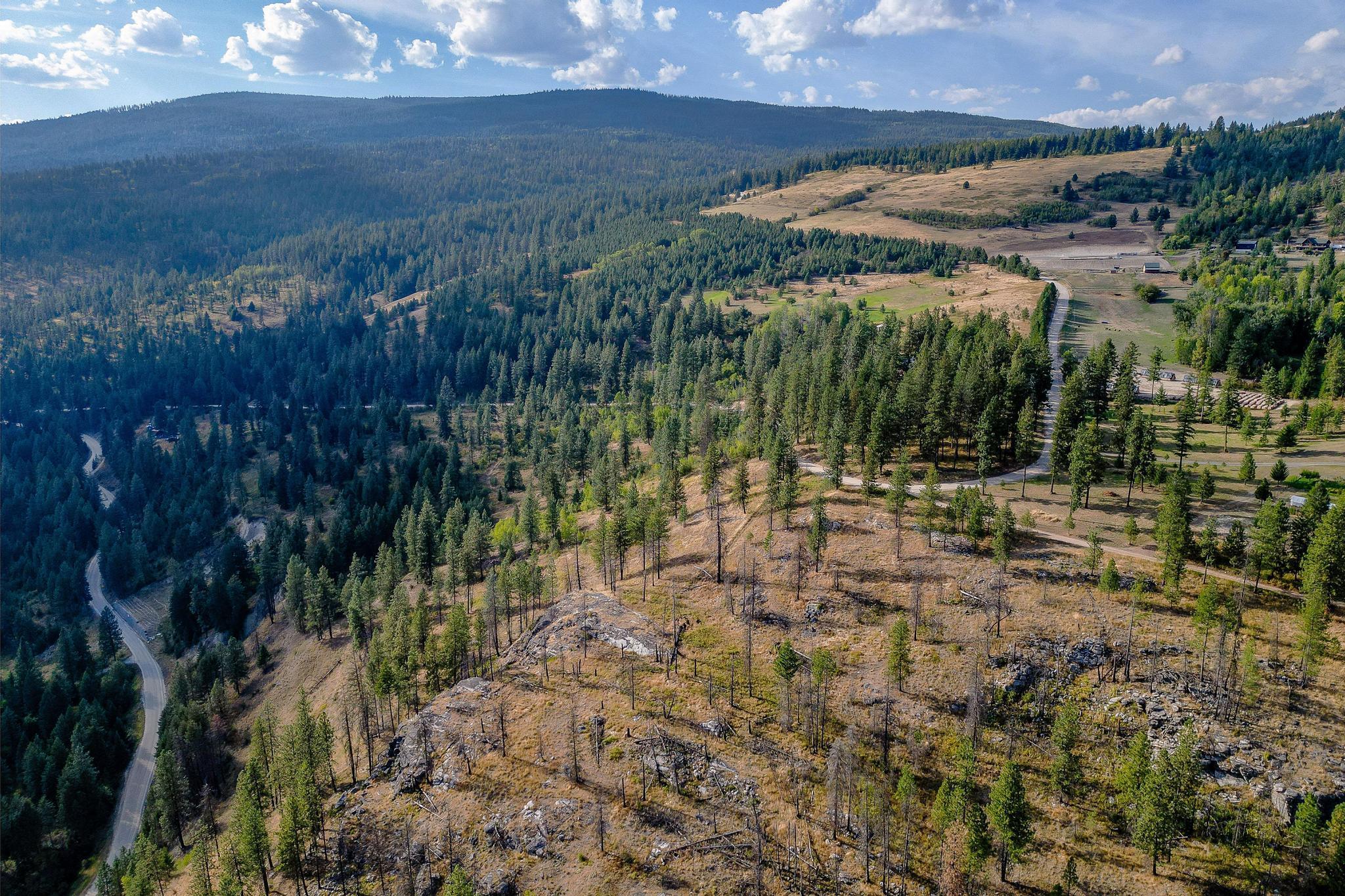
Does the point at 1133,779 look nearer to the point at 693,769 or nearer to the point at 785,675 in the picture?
the point at 785,675

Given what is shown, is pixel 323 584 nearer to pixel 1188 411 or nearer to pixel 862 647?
pixel 862 647

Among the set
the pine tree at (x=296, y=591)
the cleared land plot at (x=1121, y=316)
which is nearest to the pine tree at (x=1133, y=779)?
the cleared land plot at (x=1121, y=316)

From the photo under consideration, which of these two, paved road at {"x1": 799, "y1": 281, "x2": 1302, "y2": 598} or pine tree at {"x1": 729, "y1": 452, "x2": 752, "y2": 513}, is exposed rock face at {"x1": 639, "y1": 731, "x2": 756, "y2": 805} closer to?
pine tree at {"x1": 729, "y1": 452, "x2": 752, "y2": 513}

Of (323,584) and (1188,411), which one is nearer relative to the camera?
(1188,411)

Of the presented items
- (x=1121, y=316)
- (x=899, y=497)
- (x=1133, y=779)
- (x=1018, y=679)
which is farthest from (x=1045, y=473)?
(x=1121, y=316)

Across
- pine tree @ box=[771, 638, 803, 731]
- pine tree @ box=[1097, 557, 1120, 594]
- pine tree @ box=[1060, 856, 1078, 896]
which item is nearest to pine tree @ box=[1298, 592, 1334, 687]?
pine tree @ box=[1097, 557, 1120, 594]

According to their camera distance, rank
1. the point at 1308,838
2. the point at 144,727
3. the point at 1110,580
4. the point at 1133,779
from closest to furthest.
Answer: the point at 1308,838
the point at 1133,779
the point at 1110,580
the point at 144,727

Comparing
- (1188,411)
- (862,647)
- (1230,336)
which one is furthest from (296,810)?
(1230,336)
